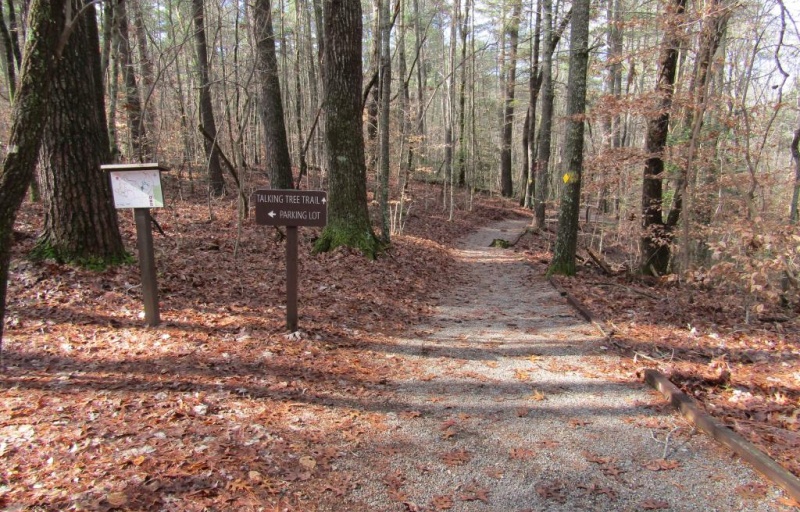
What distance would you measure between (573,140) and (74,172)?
27.2ft

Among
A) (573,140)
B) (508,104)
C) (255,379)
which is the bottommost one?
(255,379)

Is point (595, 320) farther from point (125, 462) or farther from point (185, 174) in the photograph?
point (185, 174)

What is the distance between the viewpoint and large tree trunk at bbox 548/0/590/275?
8.53m

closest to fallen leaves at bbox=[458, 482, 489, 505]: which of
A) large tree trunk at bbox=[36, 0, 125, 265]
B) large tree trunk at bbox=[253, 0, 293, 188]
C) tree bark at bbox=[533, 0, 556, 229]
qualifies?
large tree trunk at bbox=[36, 0, 125, 265]

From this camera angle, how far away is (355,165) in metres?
9.11

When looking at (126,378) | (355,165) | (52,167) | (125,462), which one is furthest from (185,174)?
(125,462)

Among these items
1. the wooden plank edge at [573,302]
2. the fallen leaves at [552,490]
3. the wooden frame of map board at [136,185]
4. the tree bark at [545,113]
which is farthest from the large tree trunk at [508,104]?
the fallen leaves at [552,490]

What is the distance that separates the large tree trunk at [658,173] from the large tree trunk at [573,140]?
4.50ft

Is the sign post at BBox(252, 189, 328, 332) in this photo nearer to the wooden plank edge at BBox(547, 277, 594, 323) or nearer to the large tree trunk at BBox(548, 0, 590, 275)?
the wooden plank edge at BBox(547, 277, 594, 323)

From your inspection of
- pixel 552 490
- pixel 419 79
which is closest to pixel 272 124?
pixel 552 490

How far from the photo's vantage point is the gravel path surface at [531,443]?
2.99 meters

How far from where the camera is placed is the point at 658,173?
33.3 ft

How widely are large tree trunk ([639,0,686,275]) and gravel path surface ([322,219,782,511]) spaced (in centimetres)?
540

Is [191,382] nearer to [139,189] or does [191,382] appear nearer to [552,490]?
[139,189]
